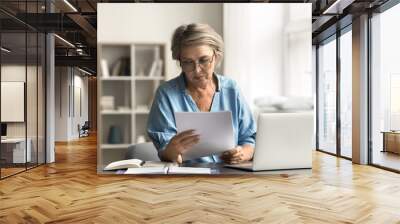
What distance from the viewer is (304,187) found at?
4.96 meters

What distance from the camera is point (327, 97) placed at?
32.8 feet

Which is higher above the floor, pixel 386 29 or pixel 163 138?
pixel 386 29

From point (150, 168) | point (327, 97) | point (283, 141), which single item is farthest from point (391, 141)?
point (150, 168)

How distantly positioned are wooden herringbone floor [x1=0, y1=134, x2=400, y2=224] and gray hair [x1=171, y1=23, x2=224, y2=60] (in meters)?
1.53

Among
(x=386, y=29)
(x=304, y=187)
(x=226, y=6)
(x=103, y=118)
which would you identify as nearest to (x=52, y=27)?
(x=103, y=118)

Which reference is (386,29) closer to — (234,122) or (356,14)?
(356,14)

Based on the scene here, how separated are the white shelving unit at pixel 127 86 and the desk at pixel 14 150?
1.88m

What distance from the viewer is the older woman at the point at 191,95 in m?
4.68

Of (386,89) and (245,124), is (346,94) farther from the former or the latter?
(245,124)

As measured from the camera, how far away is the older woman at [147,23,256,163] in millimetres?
4680

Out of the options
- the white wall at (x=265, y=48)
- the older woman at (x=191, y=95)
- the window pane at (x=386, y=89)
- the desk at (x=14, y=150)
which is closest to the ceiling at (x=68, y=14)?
the window pane at (x=386, y=89)

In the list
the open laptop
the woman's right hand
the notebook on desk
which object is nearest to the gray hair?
the woman's right hand

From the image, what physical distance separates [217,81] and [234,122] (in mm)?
500

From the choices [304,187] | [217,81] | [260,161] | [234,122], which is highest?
[217,81]
